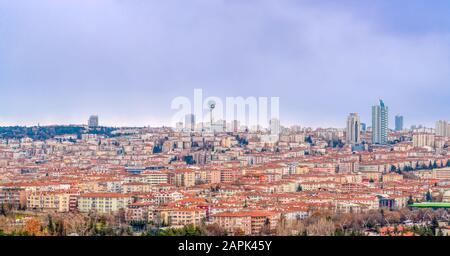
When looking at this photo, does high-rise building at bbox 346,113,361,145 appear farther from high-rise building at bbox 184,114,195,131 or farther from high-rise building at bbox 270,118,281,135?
high-rise building at bbox 184,114,195,131

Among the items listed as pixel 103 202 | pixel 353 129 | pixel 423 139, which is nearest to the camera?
pixel 103 202

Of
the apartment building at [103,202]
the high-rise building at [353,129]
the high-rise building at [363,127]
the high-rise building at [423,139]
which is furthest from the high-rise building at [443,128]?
the apartment building at [103,202]

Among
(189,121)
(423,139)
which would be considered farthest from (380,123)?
(189,121)

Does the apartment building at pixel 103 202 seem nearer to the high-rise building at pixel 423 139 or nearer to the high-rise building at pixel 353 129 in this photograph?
the high-rise building at pixel 353 129

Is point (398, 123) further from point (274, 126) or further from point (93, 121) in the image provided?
point (93, 121)

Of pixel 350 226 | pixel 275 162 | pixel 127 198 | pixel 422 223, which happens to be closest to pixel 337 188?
pixel 275 162
